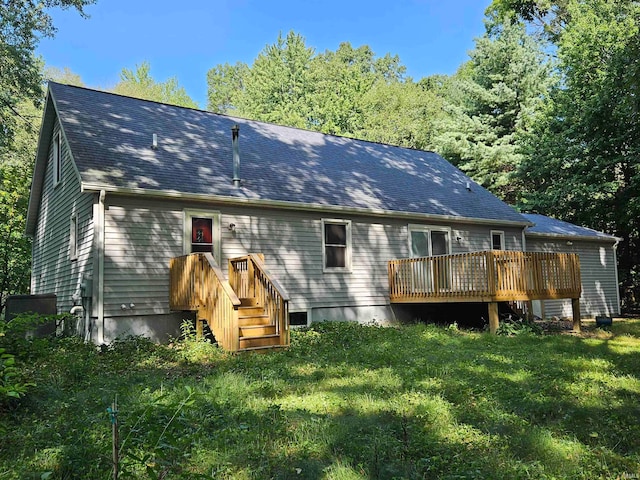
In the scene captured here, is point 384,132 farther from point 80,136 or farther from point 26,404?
point 26,404

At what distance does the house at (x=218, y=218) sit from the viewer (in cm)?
952

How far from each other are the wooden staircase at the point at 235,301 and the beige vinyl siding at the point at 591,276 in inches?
434

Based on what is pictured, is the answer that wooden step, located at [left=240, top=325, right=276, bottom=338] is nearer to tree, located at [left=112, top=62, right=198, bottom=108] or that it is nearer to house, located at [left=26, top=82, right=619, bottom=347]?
house, located at [left=26, top=82, right=619, bottom=347]

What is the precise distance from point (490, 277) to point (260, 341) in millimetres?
5536

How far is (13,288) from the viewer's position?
65.5ft

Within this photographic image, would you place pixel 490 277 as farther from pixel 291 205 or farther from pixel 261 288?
pixel 261 288

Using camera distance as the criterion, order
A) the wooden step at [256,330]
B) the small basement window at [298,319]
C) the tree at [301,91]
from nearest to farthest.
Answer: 1. the wooden step at [256,330]
2. the small basement window at [298,319]
3. the tree at [301,91]

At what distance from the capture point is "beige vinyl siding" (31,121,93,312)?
34.0ft

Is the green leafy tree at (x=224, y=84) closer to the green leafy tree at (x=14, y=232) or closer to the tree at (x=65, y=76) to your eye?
the tree at (x=65, y=76)

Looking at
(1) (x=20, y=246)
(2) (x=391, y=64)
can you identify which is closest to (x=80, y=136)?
(1) (x=20, y=246)

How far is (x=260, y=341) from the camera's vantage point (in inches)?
335

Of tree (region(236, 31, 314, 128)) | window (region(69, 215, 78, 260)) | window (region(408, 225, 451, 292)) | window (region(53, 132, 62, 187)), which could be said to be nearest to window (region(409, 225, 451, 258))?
window (region(408, 225, 451, 292))

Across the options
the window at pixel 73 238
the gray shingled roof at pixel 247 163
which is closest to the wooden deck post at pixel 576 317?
the gray shingled roof at pixel 247 163

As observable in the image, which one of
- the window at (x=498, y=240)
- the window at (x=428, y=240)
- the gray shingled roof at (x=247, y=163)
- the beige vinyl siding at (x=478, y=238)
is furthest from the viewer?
the window at (x=498, y=240)
